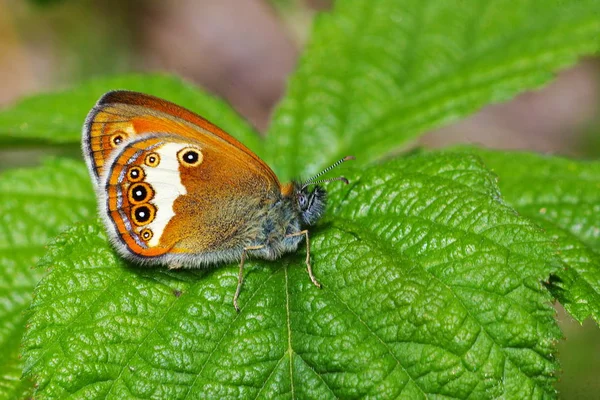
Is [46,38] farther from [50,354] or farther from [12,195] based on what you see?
[50,354]

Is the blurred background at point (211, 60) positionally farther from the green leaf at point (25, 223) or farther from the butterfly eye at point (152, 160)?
the butterfly eye at point (152, 160)

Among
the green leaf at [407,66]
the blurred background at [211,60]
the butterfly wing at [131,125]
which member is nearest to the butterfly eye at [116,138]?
the butterfly wing at [131,125]

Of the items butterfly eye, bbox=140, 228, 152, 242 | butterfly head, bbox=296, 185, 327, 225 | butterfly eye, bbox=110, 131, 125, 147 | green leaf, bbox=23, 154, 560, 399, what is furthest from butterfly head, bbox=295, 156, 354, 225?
butterfly eye, bbox=110, 131, 125, 147

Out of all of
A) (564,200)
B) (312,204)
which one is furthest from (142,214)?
(564,200)

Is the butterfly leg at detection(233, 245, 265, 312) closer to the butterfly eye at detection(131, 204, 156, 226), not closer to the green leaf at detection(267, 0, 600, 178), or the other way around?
the butterfly eye at detection(131, 204, 156, 226)

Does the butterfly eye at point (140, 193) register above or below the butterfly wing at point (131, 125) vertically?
below
